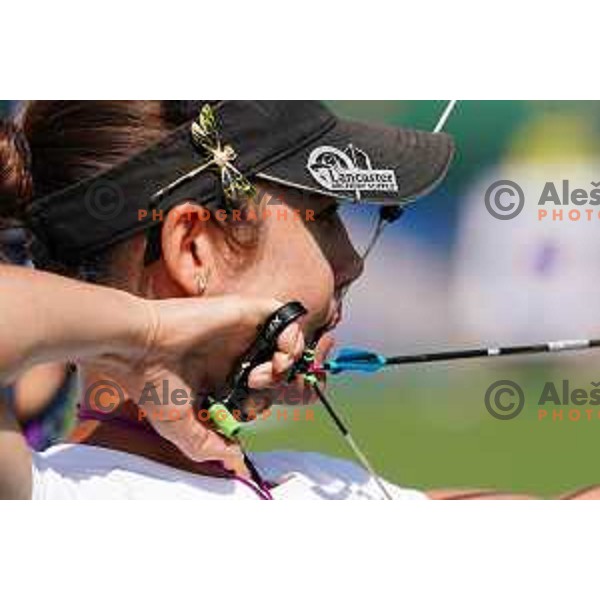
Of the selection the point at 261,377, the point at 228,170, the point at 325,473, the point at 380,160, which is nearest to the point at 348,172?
the point at 380,160

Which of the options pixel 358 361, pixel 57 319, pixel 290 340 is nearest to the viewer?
pixel 57 319

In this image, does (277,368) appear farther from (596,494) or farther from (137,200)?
(596,494)

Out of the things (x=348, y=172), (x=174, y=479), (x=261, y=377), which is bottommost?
(x=174, y=479)

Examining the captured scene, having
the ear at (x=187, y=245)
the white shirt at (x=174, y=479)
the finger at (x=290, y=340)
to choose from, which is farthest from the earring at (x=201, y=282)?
the white shirt at (x=174, y=479)

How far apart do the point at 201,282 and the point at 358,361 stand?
0.81 feet

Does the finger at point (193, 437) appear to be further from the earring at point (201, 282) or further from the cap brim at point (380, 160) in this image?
the cap brim at point (380, 160)

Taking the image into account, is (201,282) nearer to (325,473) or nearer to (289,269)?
(289,269)

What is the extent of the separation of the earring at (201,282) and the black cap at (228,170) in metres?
0.08

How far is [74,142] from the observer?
1.42 metres

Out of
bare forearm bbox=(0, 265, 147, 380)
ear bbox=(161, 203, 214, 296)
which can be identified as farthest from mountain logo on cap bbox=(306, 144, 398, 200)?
bare forearm bbox=(0, 265, 147, 380)

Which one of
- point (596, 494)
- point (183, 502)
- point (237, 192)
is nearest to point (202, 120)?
point (237, 192)

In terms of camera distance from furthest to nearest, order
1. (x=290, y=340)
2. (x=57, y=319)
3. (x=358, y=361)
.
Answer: (x=358, y=361), (x=290, y=340), (x=57, y=319)

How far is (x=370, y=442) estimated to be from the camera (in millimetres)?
1570

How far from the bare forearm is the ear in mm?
191
